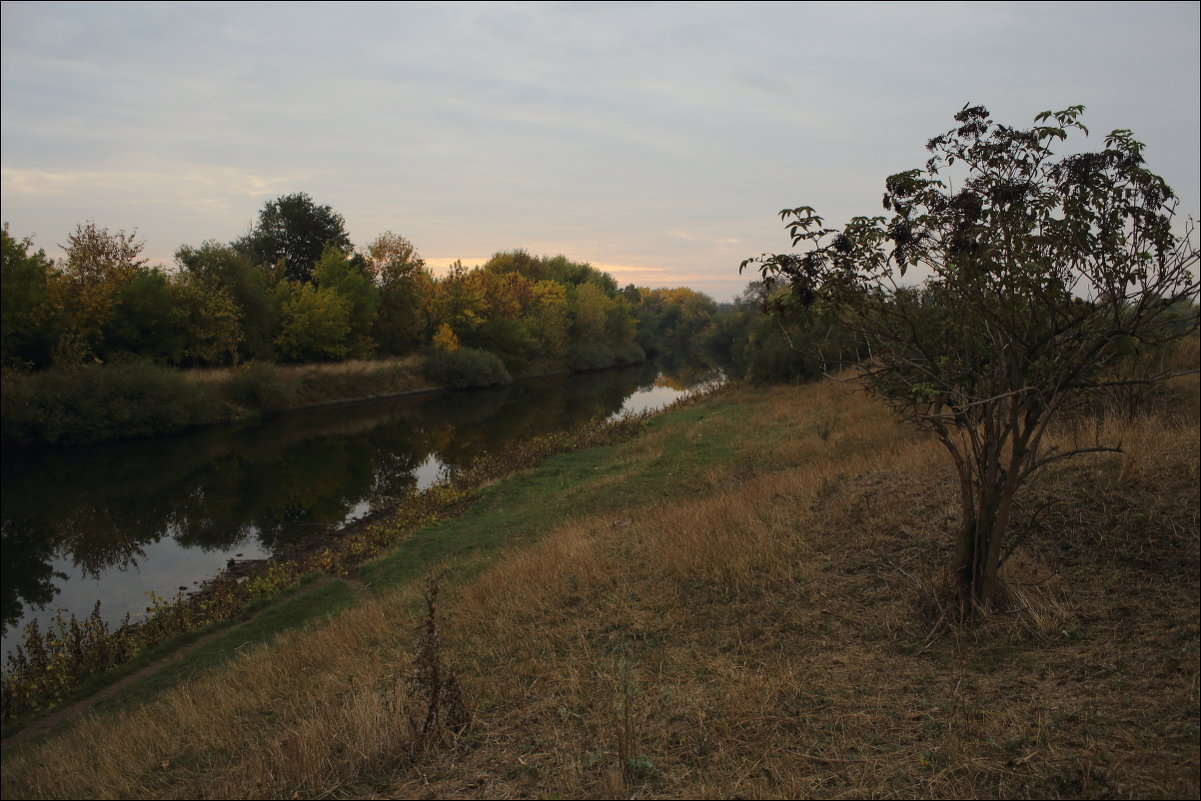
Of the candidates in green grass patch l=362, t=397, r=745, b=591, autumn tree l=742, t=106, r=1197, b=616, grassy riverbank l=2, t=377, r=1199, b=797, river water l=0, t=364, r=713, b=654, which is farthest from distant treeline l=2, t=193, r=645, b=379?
autumn tree l=742, t=106, r=1197, b=616

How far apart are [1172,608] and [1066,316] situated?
89.9 inches

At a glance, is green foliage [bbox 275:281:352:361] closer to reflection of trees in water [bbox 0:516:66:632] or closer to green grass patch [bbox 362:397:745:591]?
reflection of trees in water [bbox 0:516:66:632]

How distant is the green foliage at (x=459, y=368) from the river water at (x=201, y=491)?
38.2ft

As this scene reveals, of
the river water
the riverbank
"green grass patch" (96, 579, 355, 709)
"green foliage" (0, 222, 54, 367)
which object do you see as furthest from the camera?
"green foliage" (0, 222, 54, 367)

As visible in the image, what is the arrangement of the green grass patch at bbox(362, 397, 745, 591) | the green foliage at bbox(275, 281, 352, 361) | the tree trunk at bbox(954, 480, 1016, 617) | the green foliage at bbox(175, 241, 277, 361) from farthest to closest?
the green foliage at bbox(275, 281, 352, 361) → the green foliage at bbox(175, 241, 277, 361) → the green grass patch at bbox(362, 397, 745, 591) → the tree trunk at bbox(954, 480, 1016, 617)

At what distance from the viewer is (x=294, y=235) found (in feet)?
200

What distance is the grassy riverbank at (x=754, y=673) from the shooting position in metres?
3.87

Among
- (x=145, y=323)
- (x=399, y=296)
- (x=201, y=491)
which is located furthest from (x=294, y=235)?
(x=201, y=491)

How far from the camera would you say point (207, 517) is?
19.8 metres

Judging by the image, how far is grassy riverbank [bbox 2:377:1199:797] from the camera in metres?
3.87

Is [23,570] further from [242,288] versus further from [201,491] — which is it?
[242,288]

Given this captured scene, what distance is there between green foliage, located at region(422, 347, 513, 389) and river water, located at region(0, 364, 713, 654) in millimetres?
11651

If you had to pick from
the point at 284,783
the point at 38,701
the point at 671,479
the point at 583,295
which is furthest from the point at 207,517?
the point at 583,295

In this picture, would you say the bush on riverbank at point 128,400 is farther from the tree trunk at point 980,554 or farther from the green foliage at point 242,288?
the tree trunk at point 980,554
